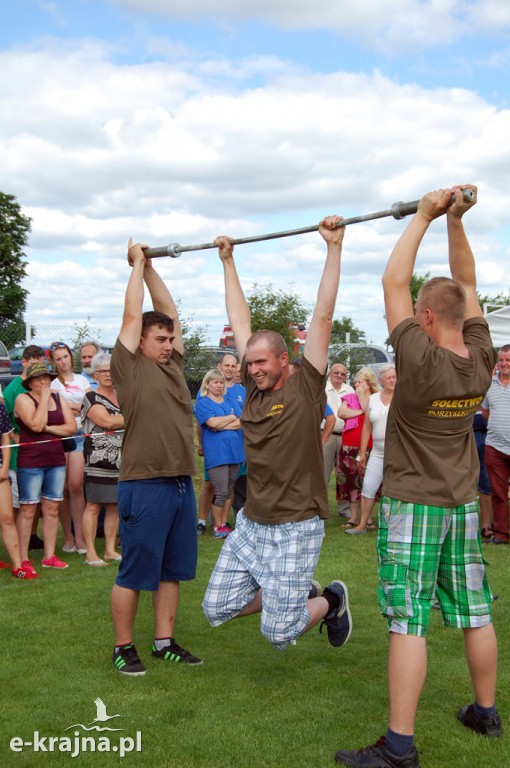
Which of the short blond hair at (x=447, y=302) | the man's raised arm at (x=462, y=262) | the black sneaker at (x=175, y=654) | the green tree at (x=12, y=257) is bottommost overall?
the black sneaker at (x=175, y=654)

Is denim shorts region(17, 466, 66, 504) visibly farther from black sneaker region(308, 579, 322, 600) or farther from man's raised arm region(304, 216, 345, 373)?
man's raised arm region(304, 216, 345, 373)

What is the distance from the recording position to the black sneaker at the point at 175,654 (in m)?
5.20

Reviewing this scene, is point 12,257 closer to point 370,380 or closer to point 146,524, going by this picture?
point 370,380

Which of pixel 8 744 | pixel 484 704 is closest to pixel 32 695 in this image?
pixel 8 744

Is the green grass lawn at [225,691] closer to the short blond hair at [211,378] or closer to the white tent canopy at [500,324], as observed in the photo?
the short blond hair at [211,378]

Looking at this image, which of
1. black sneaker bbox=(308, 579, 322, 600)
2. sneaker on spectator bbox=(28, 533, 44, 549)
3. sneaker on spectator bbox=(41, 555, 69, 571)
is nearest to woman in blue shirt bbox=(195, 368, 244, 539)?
sneaker on spectator bbox=(28, 533, 44, 549)

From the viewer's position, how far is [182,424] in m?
5.11

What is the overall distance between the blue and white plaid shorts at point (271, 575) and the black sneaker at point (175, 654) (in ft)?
1.84

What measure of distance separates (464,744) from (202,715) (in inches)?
53.5

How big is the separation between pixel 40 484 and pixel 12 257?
4656cm

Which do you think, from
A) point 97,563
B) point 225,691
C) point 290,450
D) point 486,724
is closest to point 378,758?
point 486,724

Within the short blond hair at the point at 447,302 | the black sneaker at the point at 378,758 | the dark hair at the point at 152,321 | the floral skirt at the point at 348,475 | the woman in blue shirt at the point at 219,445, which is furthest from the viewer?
the floral skirt at the point at 348,475

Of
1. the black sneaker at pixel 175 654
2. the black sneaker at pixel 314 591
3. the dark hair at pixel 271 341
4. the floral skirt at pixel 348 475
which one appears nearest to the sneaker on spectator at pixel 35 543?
the floral skirt at pixel 348 475

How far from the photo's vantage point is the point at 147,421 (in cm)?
501
